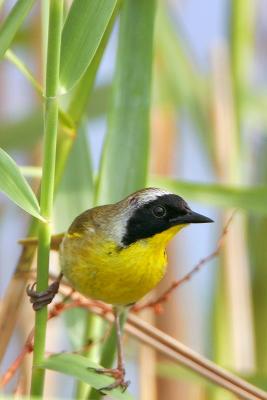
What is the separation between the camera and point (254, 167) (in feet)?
10.5

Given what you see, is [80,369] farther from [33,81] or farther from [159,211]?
[33,81]

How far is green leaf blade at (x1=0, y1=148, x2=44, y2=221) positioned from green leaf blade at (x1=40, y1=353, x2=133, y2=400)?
1.07 ft

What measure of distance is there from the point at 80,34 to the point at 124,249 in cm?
63

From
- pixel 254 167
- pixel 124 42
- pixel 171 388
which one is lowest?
pixel 171 388

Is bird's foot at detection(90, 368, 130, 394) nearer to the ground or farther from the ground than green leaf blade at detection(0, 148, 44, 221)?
nearer to the ground

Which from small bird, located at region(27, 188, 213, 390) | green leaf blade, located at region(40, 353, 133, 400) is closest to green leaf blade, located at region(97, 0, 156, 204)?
small bird, located at region(27, 188, 213, 390)

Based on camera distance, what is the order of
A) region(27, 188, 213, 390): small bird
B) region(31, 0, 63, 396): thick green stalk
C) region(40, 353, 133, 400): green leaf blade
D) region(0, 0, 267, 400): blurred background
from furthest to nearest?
region(0, 0, 267, 400): blurred background, region(27, 188, 213, 390): small bird, region(40, 353, 133, 400): green leaf blade, region(31, 0, 63, 396): thick green stalk

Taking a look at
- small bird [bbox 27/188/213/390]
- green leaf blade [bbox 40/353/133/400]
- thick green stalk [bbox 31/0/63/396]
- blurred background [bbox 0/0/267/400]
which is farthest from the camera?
blurred background [bbox 0/0/267/400]

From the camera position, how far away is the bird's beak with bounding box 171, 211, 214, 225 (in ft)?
5.92

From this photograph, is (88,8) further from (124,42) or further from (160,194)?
(160,194)

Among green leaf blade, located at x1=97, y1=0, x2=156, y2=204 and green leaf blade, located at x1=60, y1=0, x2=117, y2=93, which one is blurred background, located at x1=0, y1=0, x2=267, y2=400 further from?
green leaf blade, located at x1=60, y1=0, x2=117, y2=93

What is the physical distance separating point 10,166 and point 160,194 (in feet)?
1.67

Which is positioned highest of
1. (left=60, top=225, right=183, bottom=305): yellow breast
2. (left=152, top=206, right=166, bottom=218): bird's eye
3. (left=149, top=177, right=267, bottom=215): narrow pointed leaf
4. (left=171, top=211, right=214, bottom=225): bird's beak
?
(left=149, top=177, right=267, bottom=215): narrow pointed leaf

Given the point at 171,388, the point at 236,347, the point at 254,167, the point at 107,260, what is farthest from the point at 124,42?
the point at 171,388
